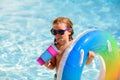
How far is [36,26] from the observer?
9.35 metres

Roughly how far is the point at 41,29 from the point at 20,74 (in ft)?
7.46

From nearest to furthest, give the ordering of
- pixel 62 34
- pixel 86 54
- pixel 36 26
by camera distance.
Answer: pixel 86 54, pixel 62 34, pixel 36 26

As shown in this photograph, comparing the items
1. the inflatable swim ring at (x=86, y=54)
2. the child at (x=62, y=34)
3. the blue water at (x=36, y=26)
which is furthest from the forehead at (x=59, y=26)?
the blue water at (x=36, y=26)

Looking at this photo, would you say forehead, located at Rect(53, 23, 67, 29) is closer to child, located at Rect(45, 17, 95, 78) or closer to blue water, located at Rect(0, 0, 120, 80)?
child, located at Rect(45, 17, 95, 78)

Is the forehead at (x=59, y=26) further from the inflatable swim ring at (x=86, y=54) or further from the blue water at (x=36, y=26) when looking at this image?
the blue water at (x=36, y=26)

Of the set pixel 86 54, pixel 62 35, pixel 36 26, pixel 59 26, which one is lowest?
pixel 86 54

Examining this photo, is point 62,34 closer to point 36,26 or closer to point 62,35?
point 62,35

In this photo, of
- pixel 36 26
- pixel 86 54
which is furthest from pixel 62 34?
pixel 36 26

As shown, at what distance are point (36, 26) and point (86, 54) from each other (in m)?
5.53

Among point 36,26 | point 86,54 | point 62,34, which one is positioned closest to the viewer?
point 86,54

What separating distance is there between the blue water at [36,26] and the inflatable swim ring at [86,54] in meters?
2.73

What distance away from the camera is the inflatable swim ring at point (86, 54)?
3.72 metres

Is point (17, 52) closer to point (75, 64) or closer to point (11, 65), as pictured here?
point (11, 65)

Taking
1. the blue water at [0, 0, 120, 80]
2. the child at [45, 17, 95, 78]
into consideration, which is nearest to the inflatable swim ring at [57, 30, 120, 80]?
the child at [45, 17, 95, 78]
